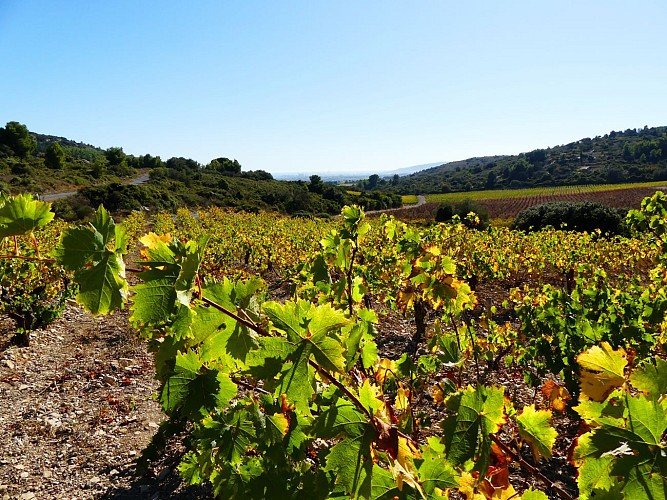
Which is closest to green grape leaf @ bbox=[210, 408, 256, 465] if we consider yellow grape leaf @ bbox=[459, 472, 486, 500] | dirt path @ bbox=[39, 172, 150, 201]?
yellow grape leaf @ bbox=[459, 472, 486, 500]

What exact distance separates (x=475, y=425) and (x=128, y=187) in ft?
126

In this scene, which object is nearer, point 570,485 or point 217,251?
point 570,485

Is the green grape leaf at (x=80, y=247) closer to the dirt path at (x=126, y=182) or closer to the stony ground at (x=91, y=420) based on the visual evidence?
the stony ground at (x=91, y=420)

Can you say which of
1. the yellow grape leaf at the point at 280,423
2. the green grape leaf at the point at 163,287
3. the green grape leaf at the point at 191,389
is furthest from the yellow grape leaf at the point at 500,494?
the green grape leaf at the point at 163,287

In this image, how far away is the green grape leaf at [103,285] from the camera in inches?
36.5

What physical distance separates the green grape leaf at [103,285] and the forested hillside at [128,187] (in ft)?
94.9

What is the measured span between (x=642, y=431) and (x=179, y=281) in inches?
42.2

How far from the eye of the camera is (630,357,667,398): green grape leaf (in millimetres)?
1031

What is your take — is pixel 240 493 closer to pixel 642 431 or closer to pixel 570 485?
pixel 642 431

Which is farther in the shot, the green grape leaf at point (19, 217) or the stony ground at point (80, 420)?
the stony ground at point (80, 420)

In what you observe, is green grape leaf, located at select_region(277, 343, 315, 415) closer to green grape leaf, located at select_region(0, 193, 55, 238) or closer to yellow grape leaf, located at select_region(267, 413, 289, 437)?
yellow grape leaf, located at select_region(267, 413, 289, 437)

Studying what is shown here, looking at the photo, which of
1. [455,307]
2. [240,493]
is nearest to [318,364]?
[240,493]

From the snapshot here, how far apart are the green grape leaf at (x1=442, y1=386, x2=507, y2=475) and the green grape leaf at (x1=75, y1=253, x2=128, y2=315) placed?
3.15 feet

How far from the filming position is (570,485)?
3.63m
